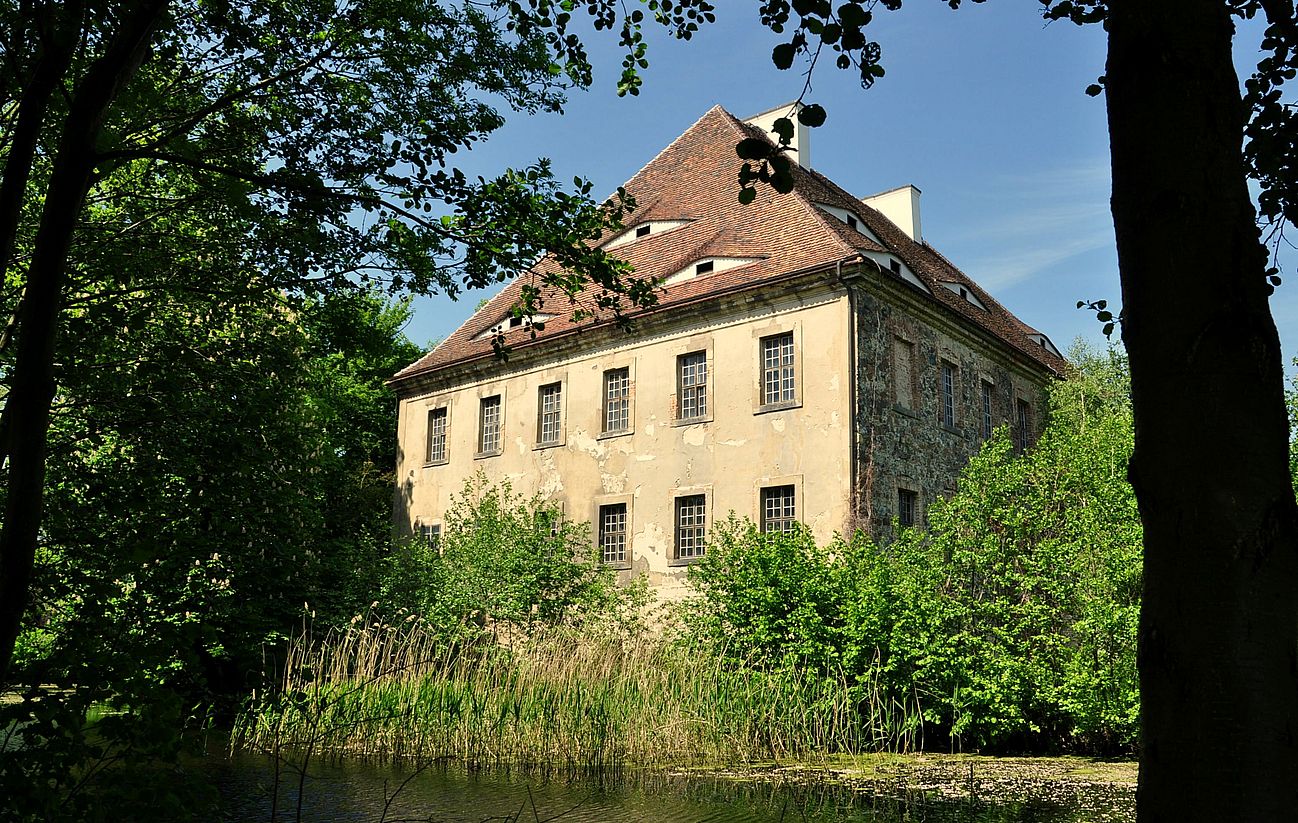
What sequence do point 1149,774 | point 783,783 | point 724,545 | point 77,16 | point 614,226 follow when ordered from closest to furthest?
point 1149,774 → point 77,16 → point 614,226 → point 783,783 → point 724,545

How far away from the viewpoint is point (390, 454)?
111 ft

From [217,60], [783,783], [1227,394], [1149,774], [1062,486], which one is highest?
[217,60]

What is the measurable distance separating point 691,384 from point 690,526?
9.34ft

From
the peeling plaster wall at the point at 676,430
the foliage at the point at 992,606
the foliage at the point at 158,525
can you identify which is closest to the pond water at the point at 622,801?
the foliage at the point at 158,525

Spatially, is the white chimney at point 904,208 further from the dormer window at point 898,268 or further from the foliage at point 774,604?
the foliage at point 774,604

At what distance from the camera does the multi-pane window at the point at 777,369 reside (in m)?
21.0

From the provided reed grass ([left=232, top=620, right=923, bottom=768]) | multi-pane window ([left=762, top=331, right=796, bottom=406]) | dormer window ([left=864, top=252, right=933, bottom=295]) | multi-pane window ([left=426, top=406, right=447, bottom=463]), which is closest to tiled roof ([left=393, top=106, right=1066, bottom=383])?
dormer window ([left=864, top=252, right=933, bottom=295])

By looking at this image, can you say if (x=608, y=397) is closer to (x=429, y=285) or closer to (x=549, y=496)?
(x=549, y=496)

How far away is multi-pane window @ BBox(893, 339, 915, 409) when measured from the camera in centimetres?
2112

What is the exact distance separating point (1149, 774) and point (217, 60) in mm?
9256

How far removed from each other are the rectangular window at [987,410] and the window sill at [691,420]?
661 centimetres

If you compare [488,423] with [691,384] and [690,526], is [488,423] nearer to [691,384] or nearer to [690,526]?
[691,384]

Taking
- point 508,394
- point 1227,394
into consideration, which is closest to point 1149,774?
point 1227,394

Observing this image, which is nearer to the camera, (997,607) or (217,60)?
(217,60)
